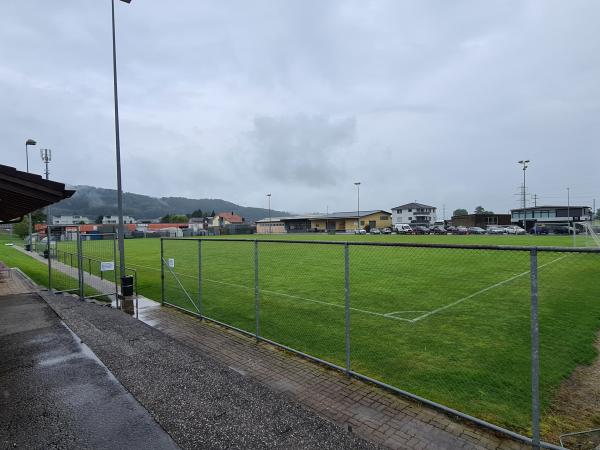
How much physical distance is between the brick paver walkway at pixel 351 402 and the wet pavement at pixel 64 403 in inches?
74.8

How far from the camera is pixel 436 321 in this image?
8.99 metres

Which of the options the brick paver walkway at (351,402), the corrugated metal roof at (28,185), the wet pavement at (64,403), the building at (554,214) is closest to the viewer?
the wet pavement at (64,403)

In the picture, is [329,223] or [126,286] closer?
[126,286]

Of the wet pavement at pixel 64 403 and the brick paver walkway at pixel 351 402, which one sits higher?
the wet pavement at pixel 64 403

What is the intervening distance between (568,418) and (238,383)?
420 centimetres

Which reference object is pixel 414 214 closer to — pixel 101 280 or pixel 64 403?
pixel 101 280

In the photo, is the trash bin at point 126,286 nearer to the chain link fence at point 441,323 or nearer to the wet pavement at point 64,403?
the chain link fence at point 441,323

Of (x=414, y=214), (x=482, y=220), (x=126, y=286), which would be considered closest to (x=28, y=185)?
(x=126, y=286)

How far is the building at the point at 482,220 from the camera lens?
8862cm

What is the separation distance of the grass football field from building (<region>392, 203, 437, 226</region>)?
93.2 metres

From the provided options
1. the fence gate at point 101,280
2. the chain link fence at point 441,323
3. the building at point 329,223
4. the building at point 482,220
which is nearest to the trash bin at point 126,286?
the fence gate at point 101,280

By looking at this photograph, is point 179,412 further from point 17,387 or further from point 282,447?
point 17,387

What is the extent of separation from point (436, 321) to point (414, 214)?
106m

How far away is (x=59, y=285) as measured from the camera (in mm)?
14828
